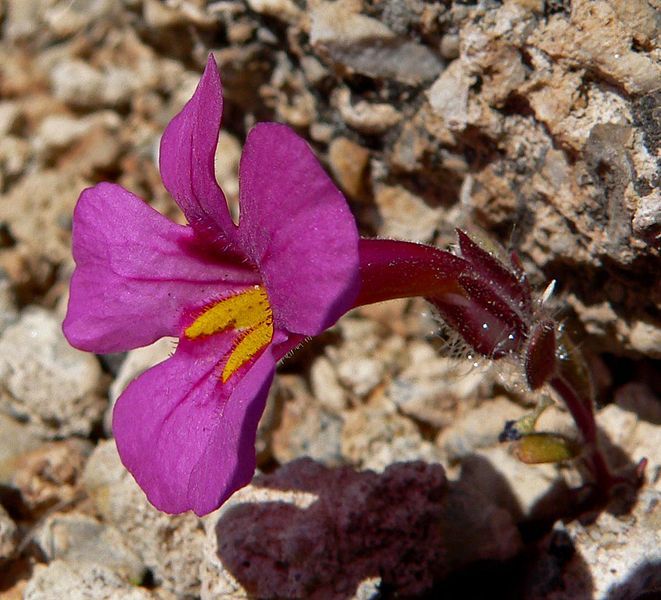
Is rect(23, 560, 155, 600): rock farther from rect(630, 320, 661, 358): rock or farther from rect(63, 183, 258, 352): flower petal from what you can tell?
rect(630, 320, 661, 358): rock

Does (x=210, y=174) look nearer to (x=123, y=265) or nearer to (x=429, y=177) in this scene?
(x=123, y=265)

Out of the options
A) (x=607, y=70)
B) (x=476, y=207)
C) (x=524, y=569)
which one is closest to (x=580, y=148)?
(x=607, y=70)

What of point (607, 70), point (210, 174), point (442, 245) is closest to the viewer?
point (210, 174)

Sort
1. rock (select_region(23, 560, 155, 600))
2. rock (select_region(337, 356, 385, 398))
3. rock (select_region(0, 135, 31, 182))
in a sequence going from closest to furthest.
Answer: rock (select_region(23, 560, 155, 600)), rock (select_region(337, 356, 385, 398)), rock (select_region(0, 135, 31, 182))

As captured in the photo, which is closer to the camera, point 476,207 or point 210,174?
point 210,174

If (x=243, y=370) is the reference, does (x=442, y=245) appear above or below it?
below

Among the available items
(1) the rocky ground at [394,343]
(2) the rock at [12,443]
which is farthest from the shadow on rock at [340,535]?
(2) the rock at [12,443]

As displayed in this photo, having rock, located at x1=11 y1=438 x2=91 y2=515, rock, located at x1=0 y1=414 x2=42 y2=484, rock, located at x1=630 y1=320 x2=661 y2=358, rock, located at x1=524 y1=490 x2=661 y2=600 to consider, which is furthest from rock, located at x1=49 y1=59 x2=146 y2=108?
rock, located at x1=524 y1=490 x2=661 y2=600
